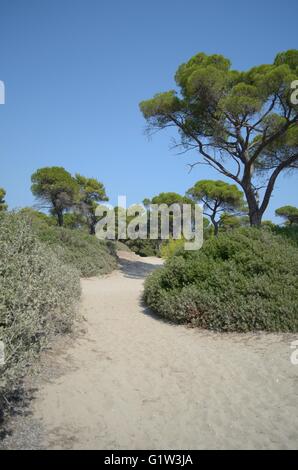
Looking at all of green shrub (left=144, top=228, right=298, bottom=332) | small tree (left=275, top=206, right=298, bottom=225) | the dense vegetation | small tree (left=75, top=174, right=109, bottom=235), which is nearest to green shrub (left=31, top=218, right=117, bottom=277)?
green shrub (left=144, top=228, right=298, bottom=332)

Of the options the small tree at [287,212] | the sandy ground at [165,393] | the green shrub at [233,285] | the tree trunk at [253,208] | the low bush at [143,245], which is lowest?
the sandy ground at [165,393]

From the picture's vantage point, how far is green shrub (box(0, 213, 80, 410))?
11.3 ft

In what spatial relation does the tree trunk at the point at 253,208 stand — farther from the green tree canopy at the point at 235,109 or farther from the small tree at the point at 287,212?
the small tree at the point at 287,212

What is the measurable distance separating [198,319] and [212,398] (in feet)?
8.88

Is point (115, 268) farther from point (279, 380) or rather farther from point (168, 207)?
point (168, 207)

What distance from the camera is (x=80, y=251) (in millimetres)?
14094

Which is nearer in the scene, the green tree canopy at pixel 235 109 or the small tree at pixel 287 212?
the green tree canopy at pixel 235 109

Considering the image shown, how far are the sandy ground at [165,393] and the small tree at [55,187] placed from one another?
1649 cm

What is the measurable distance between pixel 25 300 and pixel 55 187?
61.2 feet

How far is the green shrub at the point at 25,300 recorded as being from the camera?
136 inches

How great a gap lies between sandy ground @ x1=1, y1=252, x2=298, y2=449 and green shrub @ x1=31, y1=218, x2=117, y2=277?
6.41 m

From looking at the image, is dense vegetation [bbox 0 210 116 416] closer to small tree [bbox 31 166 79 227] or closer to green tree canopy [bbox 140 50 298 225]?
green tree canopy [bbox 140 50 298 225]

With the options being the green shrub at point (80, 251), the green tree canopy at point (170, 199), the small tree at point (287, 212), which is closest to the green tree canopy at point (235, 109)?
the green shrub at point (80, 251)
